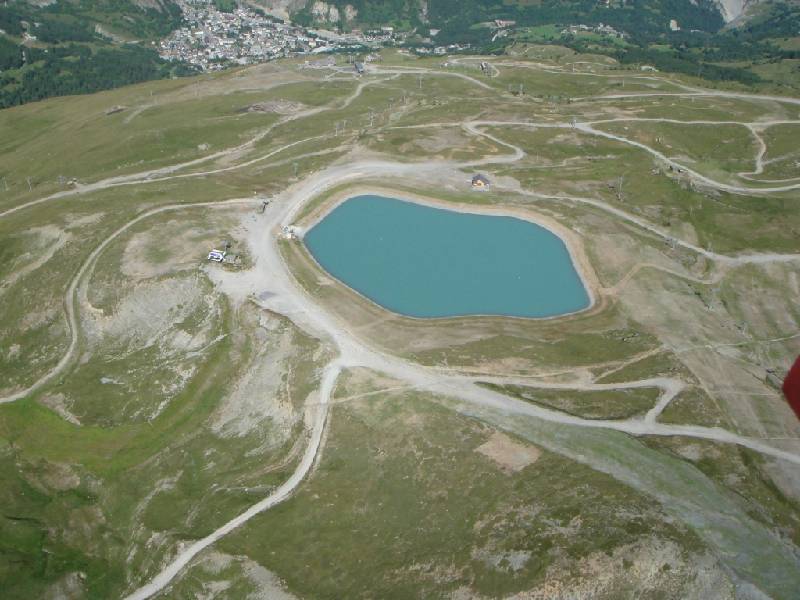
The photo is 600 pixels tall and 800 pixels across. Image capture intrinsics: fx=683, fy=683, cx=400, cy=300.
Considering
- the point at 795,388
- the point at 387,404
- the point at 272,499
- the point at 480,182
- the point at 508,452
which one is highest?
the point at 795,388

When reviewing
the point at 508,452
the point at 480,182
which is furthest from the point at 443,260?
the point at 508,452

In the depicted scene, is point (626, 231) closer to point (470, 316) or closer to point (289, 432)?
point (470, 316)

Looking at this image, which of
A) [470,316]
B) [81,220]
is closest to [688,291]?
[470,316]

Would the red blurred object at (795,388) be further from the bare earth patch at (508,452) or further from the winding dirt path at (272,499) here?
the winding dirt path at (272,499)

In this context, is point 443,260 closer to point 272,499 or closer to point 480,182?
point 480,182

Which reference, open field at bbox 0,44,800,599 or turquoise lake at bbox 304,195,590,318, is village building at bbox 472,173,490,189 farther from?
turquoise lake at bbox 304,195,590,318
